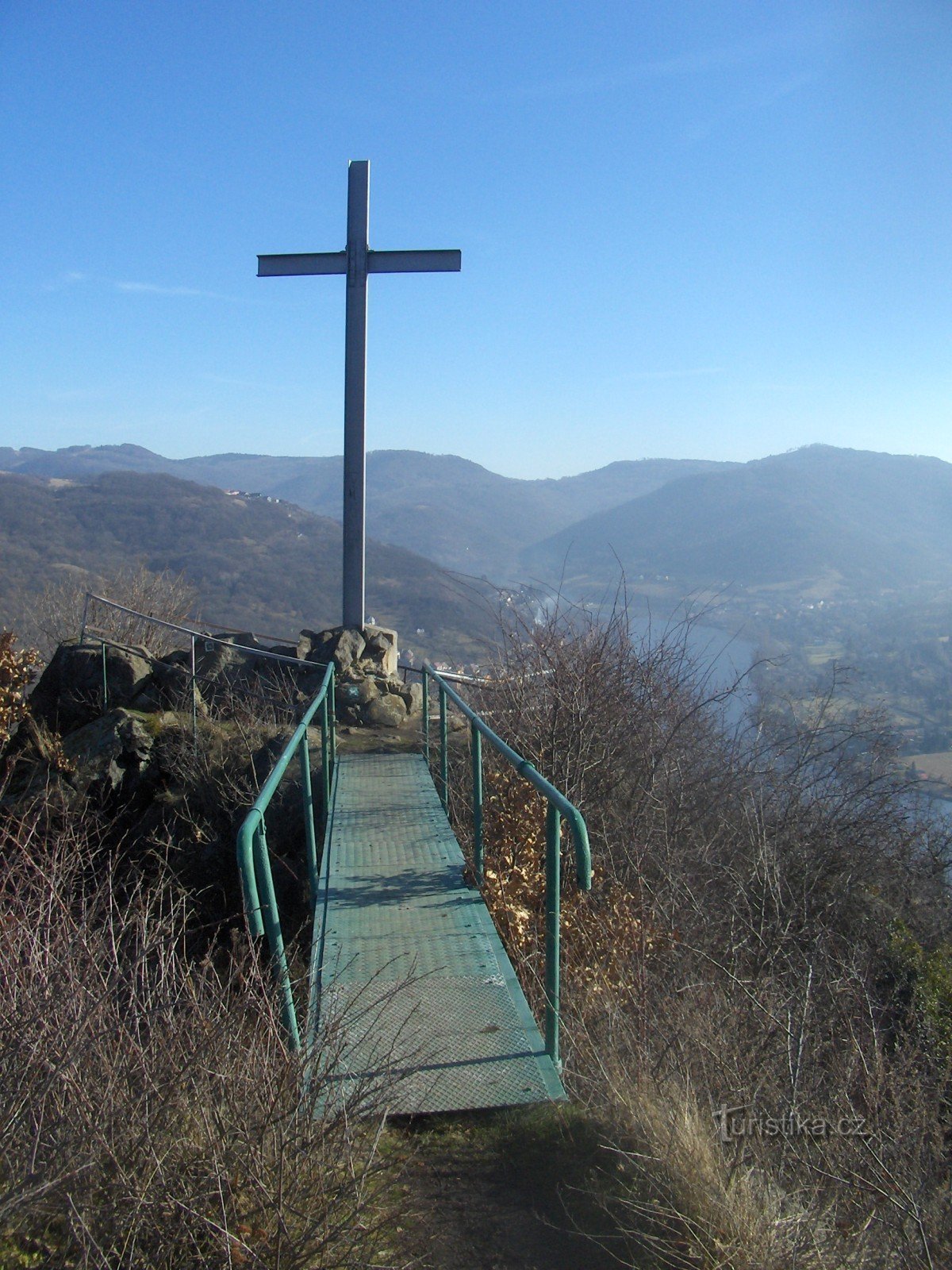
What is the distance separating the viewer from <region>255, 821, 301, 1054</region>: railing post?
9.57 ft

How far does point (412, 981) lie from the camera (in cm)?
289

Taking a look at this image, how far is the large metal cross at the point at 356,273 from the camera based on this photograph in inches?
380

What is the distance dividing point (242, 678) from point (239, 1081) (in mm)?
7144

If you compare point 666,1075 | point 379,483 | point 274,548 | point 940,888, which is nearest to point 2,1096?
point 666,1075

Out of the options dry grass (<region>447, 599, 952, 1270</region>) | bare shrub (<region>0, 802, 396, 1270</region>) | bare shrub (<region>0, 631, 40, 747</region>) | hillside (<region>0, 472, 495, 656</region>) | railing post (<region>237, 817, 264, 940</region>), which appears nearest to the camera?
bare shrub (<region>0, 802, 396, 1270</region>)

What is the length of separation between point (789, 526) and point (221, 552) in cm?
3490

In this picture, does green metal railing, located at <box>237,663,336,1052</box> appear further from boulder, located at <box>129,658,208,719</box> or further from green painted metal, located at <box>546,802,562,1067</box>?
boulder, located at <box>129,658,208,719</box>

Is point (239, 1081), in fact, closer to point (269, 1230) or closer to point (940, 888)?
point (269, 1230)

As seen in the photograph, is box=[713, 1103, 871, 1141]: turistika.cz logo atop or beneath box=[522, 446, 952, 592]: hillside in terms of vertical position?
beneath

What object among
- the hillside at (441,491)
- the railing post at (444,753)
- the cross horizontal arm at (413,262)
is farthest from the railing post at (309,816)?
the hillside at (441,491)

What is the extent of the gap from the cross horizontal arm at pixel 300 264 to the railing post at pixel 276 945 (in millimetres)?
7842

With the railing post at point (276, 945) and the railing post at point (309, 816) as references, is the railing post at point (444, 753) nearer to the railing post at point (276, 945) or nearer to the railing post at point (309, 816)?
the railing post at point (309, 816)

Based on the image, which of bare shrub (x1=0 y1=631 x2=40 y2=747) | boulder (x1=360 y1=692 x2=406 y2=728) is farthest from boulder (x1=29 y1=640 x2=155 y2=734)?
boulder (x1=360 y1=692 x2=406 y2=728)

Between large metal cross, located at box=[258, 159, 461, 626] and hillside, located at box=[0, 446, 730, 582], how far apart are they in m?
29.2
